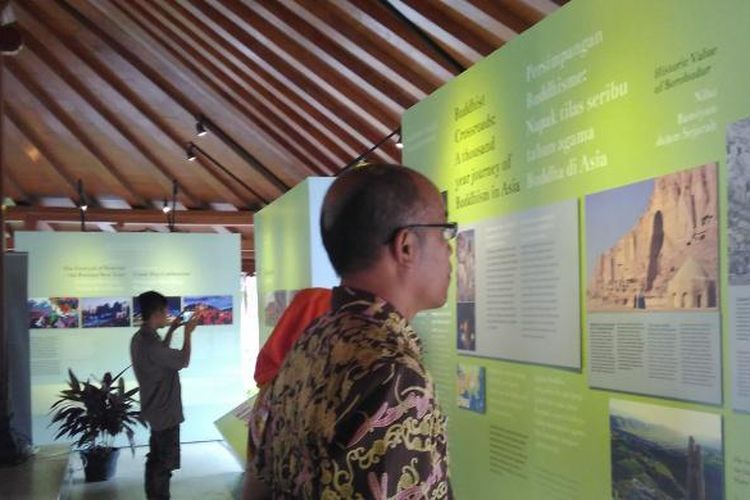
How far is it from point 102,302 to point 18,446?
3.89 m

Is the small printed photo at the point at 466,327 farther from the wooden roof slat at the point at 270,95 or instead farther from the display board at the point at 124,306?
the display board at the point at 124,306

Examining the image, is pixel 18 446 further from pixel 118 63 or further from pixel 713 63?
pixel 713 63

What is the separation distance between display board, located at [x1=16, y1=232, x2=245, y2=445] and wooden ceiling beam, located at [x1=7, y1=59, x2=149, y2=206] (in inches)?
67.1

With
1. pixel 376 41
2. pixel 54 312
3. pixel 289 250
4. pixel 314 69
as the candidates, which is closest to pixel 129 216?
pixel 54 312

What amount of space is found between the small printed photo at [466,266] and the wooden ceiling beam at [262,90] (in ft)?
13.9

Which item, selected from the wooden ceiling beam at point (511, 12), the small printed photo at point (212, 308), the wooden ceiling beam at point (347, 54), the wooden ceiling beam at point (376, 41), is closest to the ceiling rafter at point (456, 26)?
the wooden ceiling beam at point (511, 12)

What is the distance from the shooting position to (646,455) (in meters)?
2.36

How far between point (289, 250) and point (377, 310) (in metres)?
6.18

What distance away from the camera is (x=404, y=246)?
1.39 meters

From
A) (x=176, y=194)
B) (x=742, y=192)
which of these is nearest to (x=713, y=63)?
(x=742, y=192)

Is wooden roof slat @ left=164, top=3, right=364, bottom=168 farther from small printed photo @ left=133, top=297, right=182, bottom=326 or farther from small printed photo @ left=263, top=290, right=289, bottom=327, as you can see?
small printed photo @ left=133, top=297, right=182, bottom=326

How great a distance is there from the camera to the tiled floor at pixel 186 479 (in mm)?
7344

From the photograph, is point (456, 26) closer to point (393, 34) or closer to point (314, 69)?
point (393, 34)

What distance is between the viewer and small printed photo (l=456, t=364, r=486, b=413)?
3377 millimetres
